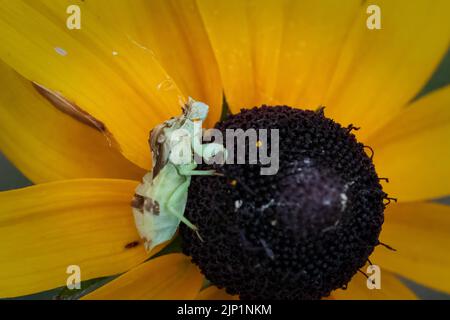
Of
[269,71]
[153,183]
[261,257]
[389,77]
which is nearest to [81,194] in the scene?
[153,183]

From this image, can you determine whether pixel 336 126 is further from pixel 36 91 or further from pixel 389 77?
pixel 36 91

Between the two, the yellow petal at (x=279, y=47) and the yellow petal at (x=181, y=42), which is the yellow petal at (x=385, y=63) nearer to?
the yellow petal at (x=279, y=47)

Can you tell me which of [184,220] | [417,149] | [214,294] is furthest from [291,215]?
[417,149]

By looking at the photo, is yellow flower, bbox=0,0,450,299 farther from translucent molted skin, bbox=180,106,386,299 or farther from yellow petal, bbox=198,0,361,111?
translucent molted skin, bbox=180,106,386,299

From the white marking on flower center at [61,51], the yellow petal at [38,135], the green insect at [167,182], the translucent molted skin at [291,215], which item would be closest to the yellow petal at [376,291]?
the translucent molted skin at [291,215]

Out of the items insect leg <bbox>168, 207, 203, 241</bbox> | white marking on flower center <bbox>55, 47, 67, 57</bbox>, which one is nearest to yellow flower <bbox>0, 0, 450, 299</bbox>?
white marking on flower center <bbox>55, 47, 67, 57</bbox>

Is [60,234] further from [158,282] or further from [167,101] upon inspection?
[167,101]
